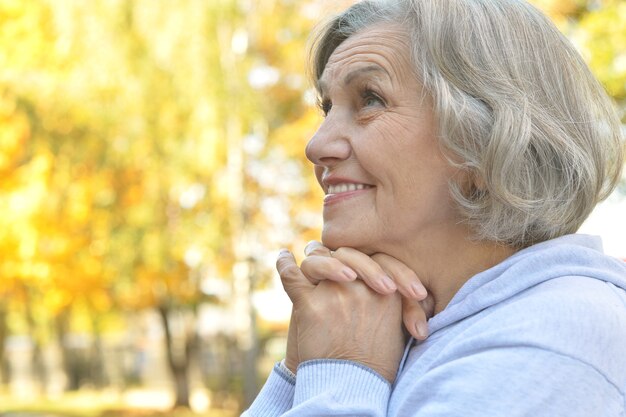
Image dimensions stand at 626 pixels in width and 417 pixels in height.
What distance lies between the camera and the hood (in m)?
1.50

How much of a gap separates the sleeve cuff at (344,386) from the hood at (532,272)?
0.16 m

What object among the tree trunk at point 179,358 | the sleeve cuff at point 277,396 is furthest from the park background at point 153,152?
the sleeve cuff at point 277,396

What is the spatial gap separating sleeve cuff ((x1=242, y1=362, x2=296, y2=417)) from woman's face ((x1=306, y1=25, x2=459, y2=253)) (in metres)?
0.33

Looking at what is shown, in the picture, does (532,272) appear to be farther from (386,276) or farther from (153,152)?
(153,152)

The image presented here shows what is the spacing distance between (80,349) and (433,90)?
24743 mm

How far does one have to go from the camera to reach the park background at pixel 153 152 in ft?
A: 35.3

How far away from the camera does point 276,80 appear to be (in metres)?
13.1

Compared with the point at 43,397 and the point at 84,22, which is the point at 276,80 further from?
the point at 43,397

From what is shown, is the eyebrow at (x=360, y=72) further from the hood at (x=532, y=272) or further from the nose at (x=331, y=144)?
the hood at (x=532, y=272)

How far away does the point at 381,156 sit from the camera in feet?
5.60

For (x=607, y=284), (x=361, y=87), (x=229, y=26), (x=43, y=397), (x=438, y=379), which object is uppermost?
(x=229, y=26)

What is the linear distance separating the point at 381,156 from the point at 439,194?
0.14m

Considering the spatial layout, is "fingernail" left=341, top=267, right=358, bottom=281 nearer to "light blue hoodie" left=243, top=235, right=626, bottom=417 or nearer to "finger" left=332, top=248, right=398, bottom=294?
"finger" left=332, top=248, right=398, bottom=294

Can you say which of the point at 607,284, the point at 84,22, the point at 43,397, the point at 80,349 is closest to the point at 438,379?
the point at 607,284
